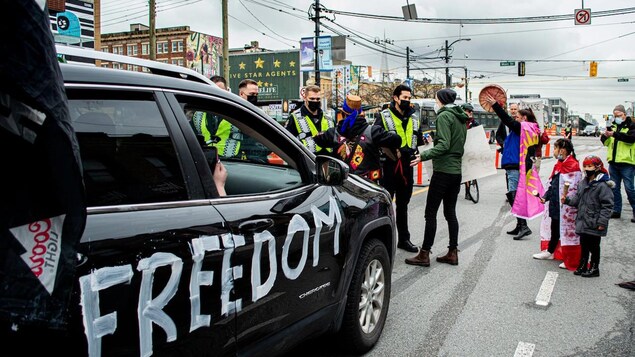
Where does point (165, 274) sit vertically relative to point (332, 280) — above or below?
above

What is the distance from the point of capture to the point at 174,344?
6.46 feet

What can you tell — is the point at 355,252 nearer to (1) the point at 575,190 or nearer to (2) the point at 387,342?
(2) the point at 387,342

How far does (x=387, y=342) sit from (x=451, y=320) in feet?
2.36

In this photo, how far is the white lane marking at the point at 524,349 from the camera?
363cm

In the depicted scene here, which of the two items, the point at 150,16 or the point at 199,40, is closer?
the point at 150,16

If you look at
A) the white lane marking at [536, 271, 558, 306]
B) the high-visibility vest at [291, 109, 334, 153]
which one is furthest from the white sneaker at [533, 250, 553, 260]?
the high-visibility vest at [291, 109, 334, 153]

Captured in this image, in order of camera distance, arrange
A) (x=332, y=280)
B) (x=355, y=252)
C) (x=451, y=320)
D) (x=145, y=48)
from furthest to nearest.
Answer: (x=145, y=48) < (x=451, y=320) < (x=355, y=252) < (x=332, y=280)

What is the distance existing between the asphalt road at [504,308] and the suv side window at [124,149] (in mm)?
2034

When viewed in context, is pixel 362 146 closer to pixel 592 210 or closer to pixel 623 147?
pixel 592 210

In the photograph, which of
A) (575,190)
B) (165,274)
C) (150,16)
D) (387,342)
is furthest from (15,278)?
(150,16)

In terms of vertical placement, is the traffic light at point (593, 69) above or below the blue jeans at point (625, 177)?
above

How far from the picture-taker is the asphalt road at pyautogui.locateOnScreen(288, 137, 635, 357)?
12.3ft

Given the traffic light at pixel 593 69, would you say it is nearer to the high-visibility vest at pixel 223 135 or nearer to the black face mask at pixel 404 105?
the black face mask at pixel 404 105

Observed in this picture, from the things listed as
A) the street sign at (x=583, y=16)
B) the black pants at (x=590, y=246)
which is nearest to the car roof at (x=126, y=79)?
the black pants at (x=590, y=246)
